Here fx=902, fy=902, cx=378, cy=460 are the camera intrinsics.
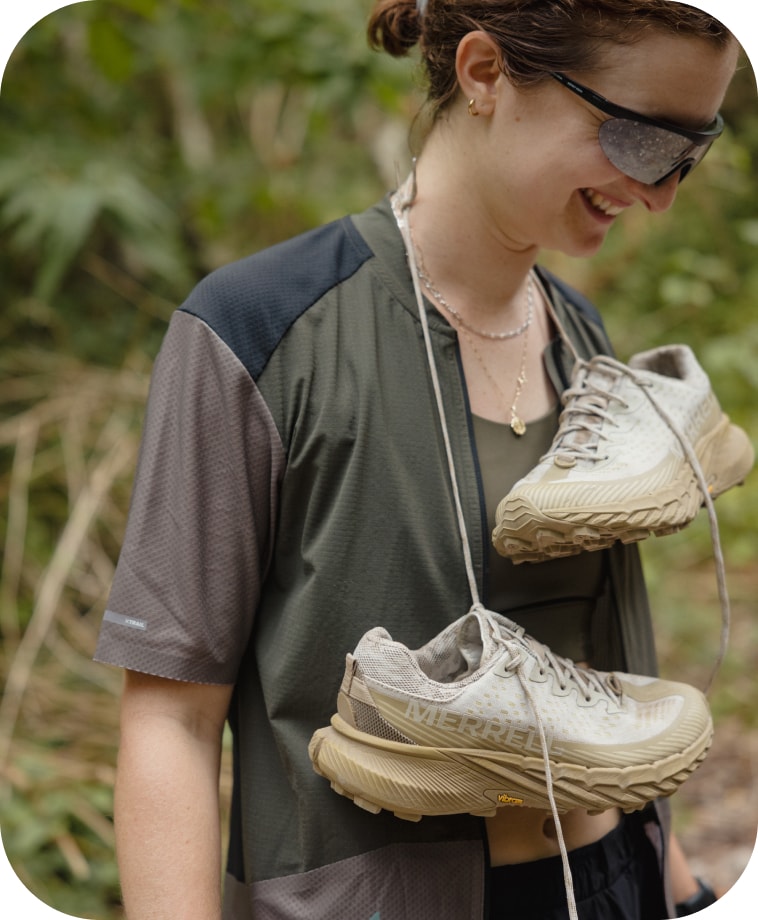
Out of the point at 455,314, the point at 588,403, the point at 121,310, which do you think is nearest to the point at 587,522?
the point at 588,403

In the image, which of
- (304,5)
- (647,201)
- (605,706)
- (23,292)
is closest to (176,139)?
(23,292)

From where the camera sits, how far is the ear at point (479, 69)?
1.06 metres

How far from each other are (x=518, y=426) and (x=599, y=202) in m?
0.29

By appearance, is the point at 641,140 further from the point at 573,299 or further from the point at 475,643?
the point at 475,643

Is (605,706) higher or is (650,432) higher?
(650,432)

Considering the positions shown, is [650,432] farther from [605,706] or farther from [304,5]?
[304,5]

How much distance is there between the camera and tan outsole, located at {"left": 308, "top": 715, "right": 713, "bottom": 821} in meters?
0.95

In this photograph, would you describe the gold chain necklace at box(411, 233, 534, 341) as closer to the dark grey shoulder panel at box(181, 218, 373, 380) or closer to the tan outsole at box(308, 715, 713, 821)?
the dark grey shoulder panel at box(181, 218, 373, 380)

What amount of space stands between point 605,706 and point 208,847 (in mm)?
477

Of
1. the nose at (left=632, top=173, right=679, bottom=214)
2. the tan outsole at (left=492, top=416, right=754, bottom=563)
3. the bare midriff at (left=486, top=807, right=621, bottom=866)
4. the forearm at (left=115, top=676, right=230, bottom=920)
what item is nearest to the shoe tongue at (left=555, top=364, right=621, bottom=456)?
the tan outsole at (left=492, top=416, right=754, bottom=563)

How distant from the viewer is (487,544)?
1.08 metres

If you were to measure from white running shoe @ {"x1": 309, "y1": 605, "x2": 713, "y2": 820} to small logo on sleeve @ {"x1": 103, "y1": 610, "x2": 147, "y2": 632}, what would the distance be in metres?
0.23

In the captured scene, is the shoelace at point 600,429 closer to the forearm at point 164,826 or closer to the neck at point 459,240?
the neck at point 459,240

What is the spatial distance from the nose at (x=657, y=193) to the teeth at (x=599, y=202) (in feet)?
0.10
